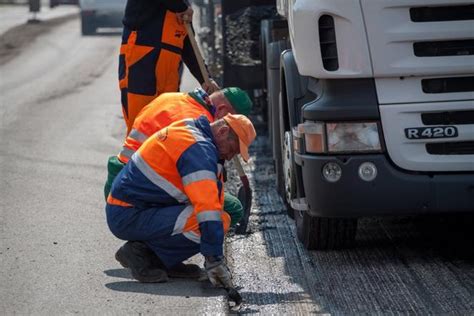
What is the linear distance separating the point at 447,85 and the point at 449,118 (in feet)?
0.63

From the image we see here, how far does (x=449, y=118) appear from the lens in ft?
23.3

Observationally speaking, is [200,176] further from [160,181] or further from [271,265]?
[271,265]

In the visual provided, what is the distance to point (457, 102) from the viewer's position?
7066 mm

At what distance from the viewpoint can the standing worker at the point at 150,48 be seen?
29.0 ft

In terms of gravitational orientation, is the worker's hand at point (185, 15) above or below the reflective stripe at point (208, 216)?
above

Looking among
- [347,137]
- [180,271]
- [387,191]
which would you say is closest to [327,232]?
[387,191]

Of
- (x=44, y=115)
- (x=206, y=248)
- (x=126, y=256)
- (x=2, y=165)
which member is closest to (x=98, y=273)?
(x=126, y=256)

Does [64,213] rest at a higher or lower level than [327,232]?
lower

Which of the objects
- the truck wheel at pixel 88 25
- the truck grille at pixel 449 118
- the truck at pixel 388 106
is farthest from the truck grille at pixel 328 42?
the truck wheel at pixel 88 25

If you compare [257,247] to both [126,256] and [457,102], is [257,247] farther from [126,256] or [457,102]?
[457,102]

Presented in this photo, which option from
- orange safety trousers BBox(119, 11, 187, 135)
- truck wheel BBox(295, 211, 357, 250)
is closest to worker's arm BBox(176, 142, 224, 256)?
truck wheel BBox(295, 211, 357, 250)

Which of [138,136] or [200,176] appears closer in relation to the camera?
[200,176]

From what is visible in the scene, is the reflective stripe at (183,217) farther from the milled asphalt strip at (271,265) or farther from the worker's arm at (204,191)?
the milled asphalt strip at (271,265)

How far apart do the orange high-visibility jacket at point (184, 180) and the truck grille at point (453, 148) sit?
4.13 feet
